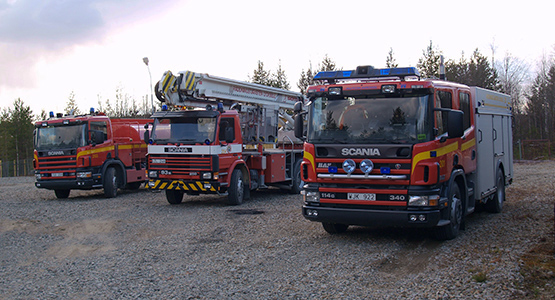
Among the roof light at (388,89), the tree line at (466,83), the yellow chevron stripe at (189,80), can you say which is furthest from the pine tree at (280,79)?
the roof light at (388,89)

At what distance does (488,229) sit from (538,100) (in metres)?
40.2

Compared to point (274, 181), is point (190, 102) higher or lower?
higher

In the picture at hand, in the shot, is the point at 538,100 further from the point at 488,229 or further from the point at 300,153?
the point at 488,229

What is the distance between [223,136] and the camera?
1345 centimetres

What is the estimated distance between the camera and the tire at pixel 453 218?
26.9 feet

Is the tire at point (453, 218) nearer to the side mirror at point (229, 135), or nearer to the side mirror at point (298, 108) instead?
the side mirror at point (298, 108)

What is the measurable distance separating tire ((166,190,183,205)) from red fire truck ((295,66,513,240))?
263 inches

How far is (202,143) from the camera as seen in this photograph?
13.2 m

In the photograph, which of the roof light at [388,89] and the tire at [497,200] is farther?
the tire at [497,200]

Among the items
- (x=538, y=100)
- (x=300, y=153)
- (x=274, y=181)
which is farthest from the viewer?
(x=538, y=100)

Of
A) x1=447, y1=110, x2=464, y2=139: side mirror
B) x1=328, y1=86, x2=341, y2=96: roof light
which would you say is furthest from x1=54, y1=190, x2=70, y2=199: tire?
x1=447, y1=110, x2=464, y2=139: side mirror

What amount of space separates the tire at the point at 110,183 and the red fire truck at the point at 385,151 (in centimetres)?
991

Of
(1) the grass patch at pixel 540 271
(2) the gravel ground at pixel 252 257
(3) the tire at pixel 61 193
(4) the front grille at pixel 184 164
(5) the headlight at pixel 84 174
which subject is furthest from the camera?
(3) the tire at pixel 61 193

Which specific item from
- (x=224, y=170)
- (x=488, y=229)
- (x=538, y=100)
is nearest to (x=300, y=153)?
(x=224, y=170)
